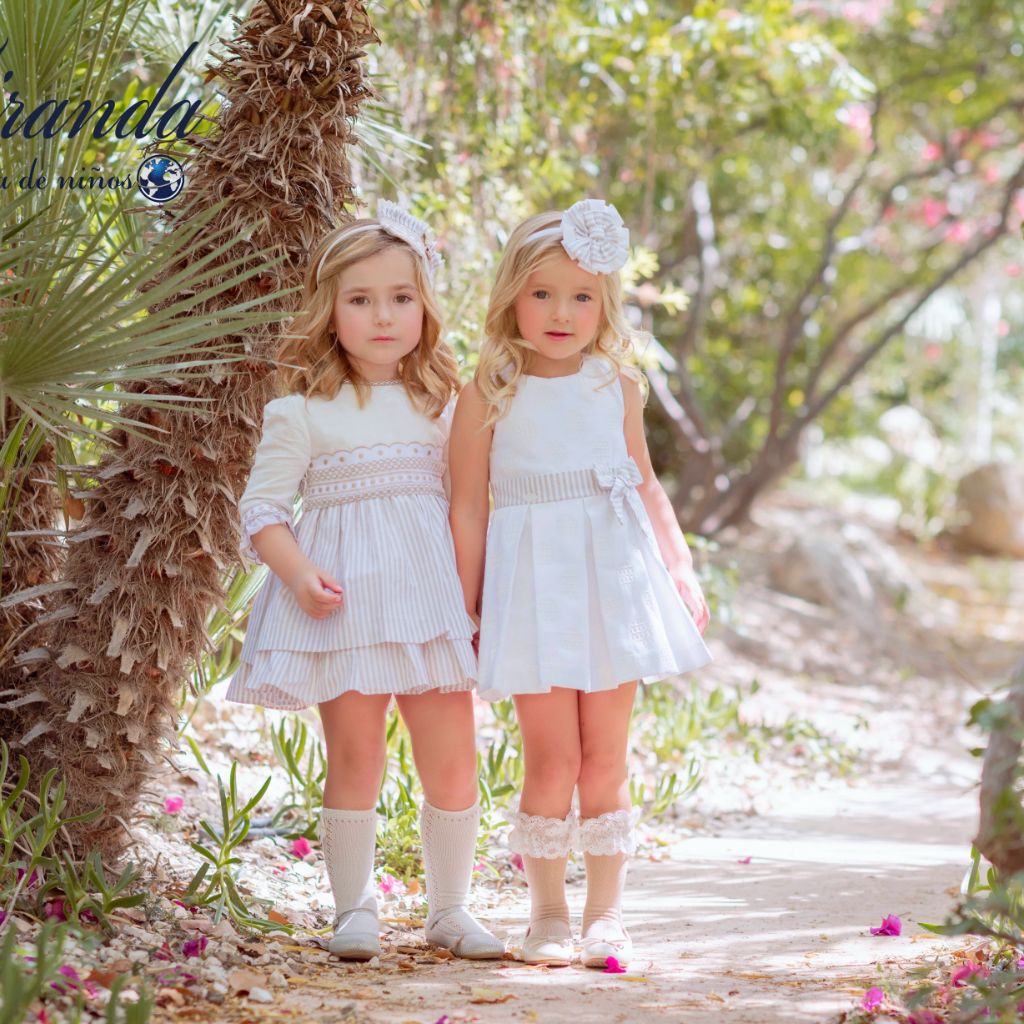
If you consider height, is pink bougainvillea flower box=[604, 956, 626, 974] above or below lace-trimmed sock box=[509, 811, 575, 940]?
below

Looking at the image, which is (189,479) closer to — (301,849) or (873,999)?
(301,849)

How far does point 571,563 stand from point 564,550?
1.2 inches

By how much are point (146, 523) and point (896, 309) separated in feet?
39.1

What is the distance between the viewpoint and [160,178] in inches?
125

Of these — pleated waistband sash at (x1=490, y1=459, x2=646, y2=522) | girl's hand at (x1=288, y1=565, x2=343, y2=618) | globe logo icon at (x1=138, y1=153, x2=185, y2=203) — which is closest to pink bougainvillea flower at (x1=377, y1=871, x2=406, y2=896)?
girl's hand at (x1=288, y1=565, x2=343, y2=618)

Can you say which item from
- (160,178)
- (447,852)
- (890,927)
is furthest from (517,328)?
(890,927)

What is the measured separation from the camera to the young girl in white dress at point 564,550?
8.73 ft

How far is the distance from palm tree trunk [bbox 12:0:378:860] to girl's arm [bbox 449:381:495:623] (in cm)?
43

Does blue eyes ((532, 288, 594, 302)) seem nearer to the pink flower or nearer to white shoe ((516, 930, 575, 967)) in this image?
white shoe ((516, 930, 575, 967))

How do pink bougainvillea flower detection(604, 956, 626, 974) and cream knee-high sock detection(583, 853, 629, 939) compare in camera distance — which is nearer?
pink bougainvillea flower detection(604, 956, 626, 974)

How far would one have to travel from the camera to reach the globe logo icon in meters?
3.11

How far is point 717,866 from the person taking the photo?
147 inches

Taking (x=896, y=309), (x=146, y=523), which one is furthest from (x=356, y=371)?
(x=896, y=309)

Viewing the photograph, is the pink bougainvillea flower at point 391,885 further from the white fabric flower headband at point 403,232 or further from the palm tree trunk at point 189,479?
the white fabric flower headband at point 403,232
